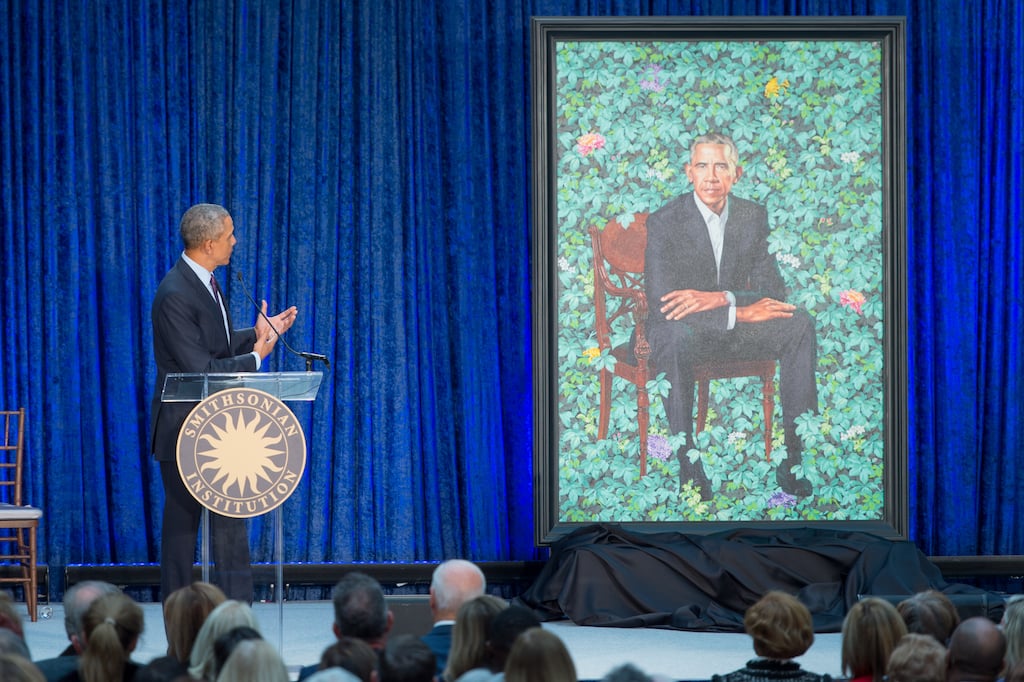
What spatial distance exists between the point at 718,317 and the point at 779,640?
3530mm

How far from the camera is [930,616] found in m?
3.78

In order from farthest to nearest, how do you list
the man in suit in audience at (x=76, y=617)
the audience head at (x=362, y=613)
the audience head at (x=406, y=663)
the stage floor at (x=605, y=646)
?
the stage floor at (x=605, y=646)
the audience head at (x=362, y=613)
the man in suit in audience at (x=76, y=617)
the audience head at (x=406, y=663)

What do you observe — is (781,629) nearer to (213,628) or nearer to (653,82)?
Result: (213,628)

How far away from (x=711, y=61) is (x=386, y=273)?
73.9 inches

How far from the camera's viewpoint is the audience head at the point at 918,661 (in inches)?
124

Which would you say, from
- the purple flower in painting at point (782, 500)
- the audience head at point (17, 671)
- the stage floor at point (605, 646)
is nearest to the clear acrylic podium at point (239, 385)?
the stage floor at point (605, 646)

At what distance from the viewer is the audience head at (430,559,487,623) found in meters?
4.01

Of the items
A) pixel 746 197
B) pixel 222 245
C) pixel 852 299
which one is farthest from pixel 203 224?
pixel 852 299

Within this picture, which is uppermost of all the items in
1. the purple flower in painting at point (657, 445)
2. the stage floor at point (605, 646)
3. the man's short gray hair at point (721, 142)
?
the man's short gray hair at point (721, 142)

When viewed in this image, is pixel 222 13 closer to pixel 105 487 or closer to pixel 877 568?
pixel 105 487

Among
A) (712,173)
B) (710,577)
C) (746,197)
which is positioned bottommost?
(710,577)

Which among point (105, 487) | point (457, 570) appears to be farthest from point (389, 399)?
point (457, 570)

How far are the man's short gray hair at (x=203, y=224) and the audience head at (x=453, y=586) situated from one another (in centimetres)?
178

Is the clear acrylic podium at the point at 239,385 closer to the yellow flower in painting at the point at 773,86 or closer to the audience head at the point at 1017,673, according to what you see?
the audience head at the point at 1017,673
